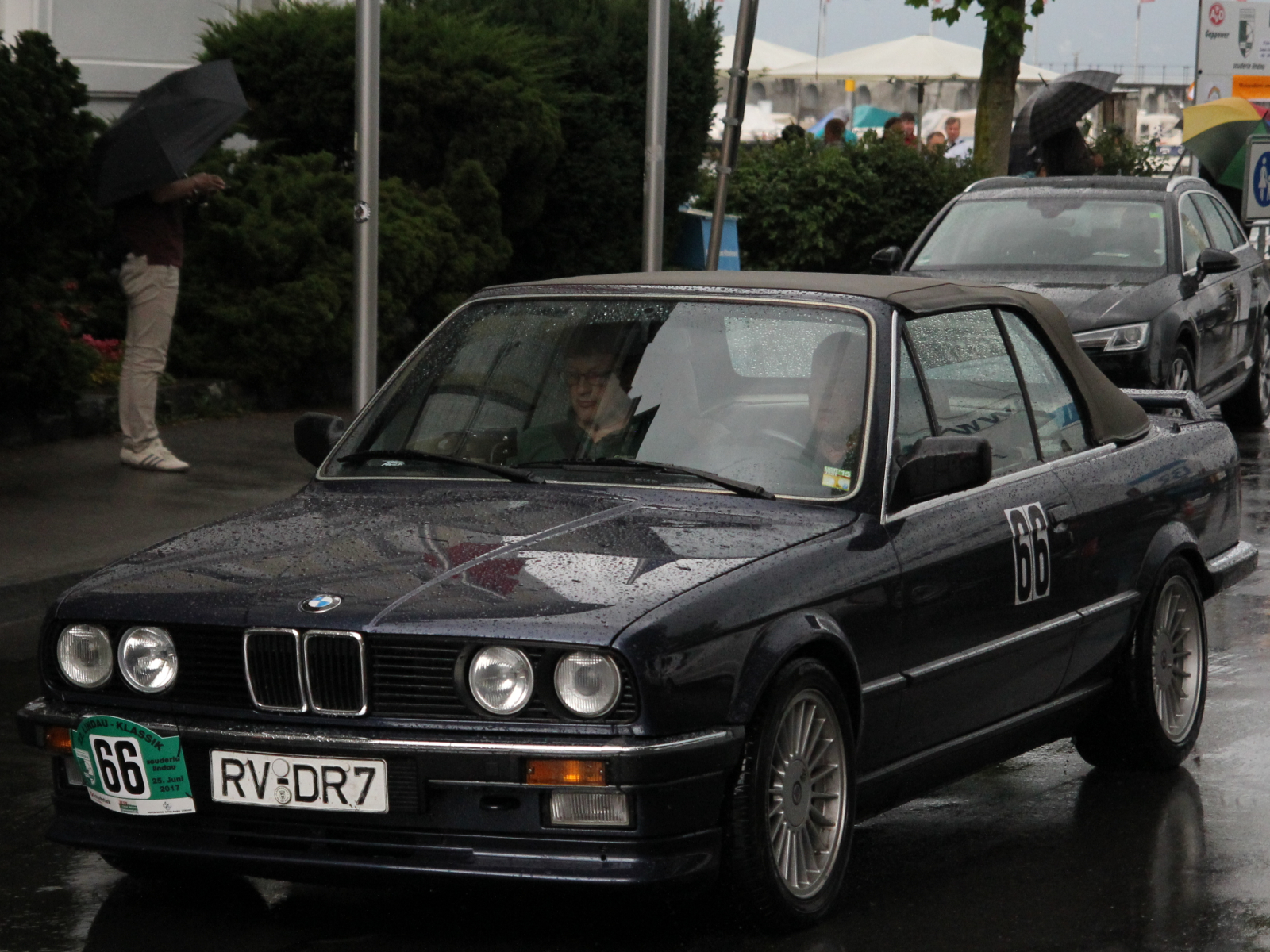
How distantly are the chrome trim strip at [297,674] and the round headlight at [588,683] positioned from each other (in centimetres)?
54

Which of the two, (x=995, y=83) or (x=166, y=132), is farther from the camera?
(x=995, y=83)

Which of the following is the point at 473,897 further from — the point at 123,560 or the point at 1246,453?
the point at 1246,453

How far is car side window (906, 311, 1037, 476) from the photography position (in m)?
5.83

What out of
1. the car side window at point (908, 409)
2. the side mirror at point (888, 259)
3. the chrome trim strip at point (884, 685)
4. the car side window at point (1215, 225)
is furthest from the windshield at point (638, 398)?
the car side window at point (1215, 225)

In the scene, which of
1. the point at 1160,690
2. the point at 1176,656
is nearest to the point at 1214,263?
the point at 1176,656

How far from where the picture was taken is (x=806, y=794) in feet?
16.0

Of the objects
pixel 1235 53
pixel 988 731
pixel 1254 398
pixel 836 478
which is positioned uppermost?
pixel 1235 53

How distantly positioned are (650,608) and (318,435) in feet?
6.23

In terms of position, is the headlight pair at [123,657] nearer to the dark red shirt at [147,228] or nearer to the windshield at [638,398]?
the windshield at [638,398]

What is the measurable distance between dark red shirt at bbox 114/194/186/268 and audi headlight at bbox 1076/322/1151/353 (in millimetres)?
5435

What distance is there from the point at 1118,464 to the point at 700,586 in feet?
7.67

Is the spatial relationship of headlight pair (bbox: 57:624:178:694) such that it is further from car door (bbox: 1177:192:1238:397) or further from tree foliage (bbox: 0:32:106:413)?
car door (bbox: 1177:192:1238:397)

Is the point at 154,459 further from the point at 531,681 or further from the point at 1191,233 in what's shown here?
the point at 531,681

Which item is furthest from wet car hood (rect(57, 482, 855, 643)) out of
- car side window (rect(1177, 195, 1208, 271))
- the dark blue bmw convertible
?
car side window (rect(1177, 195, 1208, 271))
